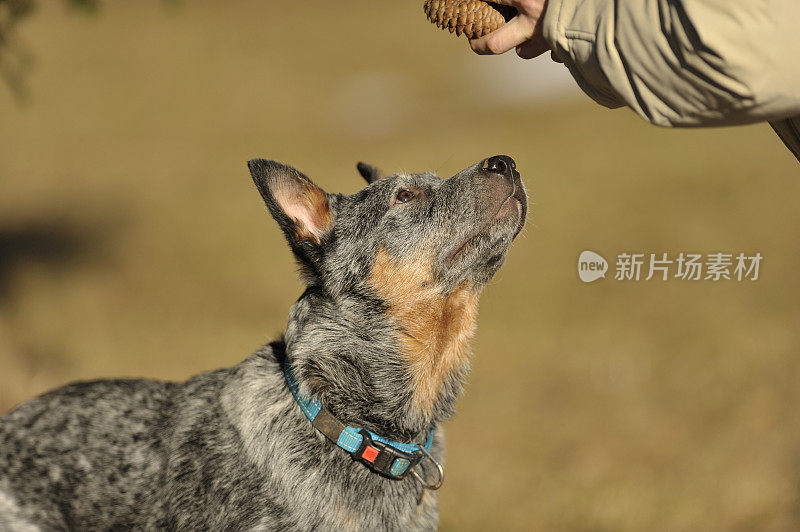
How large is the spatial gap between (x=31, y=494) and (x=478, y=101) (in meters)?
17.7

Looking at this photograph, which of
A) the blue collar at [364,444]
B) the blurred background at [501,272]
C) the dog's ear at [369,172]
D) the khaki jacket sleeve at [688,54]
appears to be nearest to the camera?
the khaki jacket sleeve at [688,54]

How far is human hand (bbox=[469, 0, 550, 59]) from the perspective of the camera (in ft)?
12.1

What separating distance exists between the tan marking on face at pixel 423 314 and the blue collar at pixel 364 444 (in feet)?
0.97

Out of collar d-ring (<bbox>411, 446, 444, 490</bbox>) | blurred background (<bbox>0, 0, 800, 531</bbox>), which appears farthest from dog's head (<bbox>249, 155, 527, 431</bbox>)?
blurred background (<bbox>0, 0, 800, 531</bbox>)

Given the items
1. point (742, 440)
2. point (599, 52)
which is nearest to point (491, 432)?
point (742, 440)

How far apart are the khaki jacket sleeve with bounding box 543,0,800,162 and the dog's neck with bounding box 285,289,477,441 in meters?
1.52

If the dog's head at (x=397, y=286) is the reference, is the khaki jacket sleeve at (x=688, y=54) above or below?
above

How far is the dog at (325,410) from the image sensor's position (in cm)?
401

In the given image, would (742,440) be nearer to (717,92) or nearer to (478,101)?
(717,92)

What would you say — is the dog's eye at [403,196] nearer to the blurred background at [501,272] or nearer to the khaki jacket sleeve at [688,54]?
the blurred background at [501,272]

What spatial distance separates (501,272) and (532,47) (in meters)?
4.86

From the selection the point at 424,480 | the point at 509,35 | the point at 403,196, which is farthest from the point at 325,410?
the point at 509,35

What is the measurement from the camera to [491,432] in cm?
813

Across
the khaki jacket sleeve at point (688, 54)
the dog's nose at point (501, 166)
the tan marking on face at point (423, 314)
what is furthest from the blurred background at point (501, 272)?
the khaki jacket sleeve at point (688, 54)
